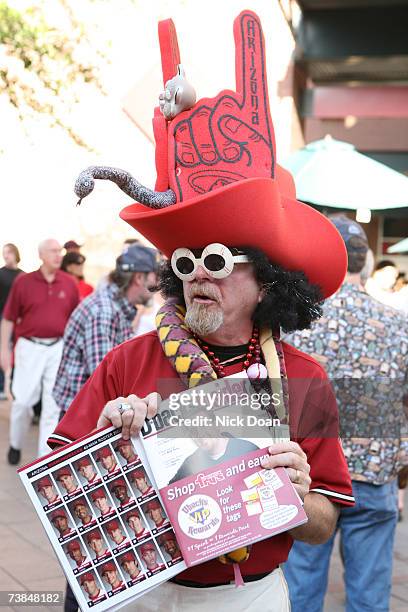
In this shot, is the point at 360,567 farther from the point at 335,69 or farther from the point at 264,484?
the point at 335,69

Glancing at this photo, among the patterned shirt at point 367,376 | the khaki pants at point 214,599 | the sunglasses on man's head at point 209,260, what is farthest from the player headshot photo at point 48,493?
the patterned shirt at point 367,376

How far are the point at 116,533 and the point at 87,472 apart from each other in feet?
0.56

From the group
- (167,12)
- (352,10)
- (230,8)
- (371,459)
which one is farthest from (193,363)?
(167,12)

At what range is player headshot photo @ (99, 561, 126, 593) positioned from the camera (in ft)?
7.97

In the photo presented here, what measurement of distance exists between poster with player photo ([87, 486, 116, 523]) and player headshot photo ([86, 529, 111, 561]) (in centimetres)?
4

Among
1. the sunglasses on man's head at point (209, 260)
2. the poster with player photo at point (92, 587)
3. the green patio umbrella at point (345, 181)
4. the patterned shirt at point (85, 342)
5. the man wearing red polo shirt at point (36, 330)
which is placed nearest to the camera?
the poster with player photo at point (92, 587)

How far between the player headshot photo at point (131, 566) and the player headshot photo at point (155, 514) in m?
0.09

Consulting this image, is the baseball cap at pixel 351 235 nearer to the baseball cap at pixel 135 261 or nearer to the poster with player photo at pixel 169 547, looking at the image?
the baseball cap at pixel 135 261

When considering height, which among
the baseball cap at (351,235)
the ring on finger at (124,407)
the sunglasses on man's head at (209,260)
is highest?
the sunglasses on man's head at (209,260)

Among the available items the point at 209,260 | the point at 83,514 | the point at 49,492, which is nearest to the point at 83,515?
the point at 83,514

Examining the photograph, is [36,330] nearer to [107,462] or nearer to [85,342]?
[85,342]

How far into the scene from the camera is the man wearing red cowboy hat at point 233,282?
2705 mm

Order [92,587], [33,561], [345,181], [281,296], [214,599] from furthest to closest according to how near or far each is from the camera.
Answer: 1. [345,181]
2. [33,561]
3. [281,296]
4. [214,599]
5. [92,587]

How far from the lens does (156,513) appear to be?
2479mm
